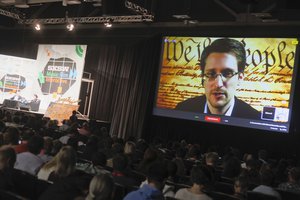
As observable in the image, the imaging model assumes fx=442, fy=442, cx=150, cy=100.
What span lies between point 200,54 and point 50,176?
7.35m

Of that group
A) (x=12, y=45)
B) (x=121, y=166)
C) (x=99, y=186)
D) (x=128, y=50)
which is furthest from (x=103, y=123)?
(x=99, y=186)

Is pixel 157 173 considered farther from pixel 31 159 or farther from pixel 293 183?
pixel 293 183

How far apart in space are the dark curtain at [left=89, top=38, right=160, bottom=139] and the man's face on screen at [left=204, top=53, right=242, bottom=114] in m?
1.89

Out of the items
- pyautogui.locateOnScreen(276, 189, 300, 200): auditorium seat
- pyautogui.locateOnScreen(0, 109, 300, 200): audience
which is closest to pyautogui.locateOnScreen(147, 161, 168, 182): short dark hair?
pyautogui.locateOnScreen(0, 109, 300, 200): audience

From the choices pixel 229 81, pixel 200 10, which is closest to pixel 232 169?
pixel 229 81

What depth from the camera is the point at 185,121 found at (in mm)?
11250

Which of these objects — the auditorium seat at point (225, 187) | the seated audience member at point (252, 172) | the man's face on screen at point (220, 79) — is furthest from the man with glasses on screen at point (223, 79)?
the auditorium seat at point (225, 187)

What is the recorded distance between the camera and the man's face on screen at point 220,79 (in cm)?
1003

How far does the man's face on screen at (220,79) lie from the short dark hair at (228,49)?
0.08 meters

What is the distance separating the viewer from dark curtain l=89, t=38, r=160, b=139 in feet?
39.3

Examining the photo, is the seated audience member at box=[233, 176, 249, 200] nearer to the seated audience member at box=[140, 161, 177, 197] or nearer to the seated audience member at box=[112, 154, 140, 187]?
the seated audience member at box=[140, 161, 177, 197]

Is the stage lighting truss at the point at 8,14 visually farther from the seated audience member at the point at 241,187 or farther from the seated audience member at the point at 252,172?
the seated audience member at the point at 241,187

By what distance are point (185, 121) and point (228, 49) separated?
2197mm

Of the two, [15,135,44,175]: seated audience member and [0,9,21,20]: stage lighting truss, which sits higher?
[0,9,21,20]: stage lighting truss
